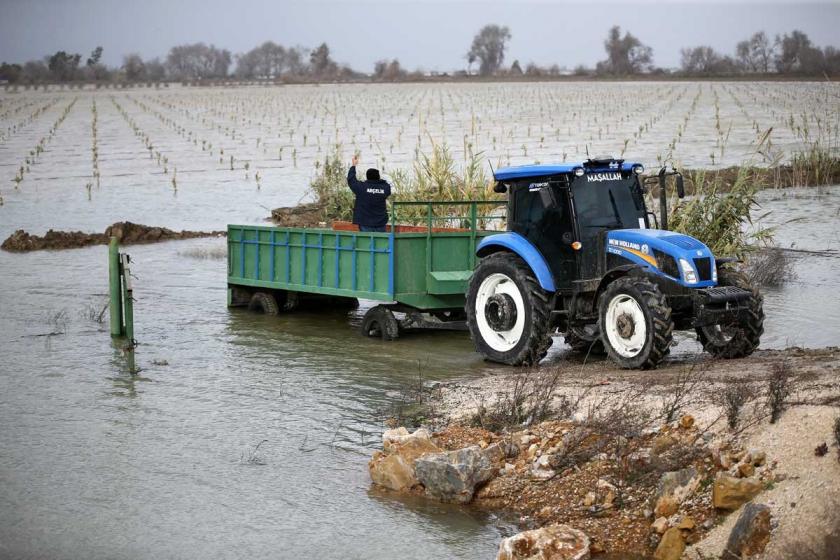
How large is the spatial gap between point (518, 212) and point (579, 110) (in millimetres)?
53668

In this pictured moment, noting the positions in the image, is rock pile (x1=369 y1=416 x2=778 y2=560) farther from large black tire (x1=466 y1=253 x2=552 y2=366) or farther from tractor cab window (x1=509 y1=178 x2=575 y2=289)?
tractor cab window (x1=509 y1=178 x2=575 y2=289)

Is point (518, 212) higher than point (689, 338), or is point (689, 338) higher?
point (518, 212)

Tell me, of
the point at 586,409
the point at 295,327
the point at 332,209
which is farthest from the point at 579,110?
the point at 586,409

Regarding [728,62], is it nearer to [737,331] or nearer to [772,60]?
[772,60]

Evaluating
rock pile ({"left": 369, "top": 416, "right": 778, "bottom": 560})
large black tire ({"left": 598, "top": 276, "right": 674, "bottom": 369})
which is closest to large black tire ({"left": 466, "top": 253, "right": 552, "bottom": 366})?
large black tire ({"left": 598, "top": 276, "right": 674, "bottom": 369})

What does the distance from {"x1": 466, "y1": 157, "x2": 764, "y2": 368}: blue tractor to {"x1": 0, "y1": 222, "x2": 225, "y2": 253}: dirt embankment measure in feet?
39.7

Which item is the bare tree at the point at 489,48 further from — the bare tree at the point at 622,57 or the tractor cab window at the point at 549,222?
the tractor cab window at the point at 549,222

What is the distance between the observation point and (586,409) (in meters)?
9.98

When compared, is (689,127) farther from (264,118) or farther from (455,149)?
(264,118)

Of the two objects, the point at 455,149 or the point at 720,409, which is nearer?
the point at 720,409

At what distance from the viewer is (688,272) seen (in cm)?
1138

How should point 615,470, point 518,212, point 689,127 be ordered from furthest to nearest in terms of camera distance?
1. point 689,127
2. point 518,212
3. point 615,470

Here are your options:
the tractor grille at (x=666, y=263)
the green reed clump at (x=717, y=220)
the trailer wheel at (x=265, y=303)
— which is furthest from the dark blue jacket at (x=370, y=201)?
the tractor grille at (x=666, y=263)

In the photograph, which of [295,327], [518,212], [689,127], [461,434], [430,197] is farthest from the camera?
[689,127]
